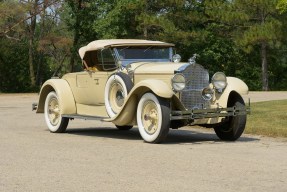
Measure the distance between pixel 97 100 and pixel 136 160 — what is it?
13.7ft

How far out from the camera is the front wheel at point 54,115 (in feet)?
44.3

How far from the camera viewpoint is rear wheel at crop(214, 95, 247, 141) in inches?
460

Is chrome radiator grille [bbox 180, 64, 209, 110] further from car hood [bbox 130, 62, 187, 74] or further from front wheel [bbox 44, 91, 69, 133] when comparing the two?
front wheel [bbox 44, 91, 69, 133]

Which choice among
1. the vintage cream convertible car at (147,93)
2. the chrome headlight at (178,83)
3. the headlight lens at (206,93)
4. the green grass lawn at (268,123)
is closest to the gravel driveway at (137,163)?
the vintage cream convertible car at (147,93)

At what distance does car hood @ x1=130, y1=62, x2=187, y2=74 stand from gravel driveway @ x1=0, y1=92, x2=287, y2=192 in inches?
52.6

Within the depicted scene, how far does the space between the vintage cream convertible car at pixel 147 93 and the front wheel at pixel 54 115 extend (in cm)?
2

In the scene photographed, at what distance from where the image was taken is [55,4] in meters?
44.8

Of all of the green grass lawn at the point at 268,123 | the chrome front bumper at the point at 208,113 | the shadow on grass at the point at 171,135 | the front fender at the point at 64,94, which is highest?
the front fender at the point at 64,94

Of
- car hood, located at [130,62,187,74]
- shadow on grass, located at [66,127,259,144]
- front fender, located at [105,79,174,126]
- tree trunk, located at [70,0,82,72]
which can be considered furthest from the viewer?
tree trunk, located at [70,0,82,72]

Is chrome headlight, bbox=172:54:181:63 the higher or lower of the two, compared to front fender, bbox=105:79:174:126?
higher

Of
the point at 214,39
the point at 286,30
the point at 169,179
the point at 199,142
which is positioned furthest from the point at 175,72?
the point at 214,39

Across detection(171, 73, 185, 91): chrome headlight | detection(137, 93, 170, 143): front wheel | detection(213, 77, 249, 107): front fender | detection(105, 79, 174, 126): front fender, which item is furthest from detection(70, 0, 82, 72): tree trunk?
detection(171, 73, 185, 91): chrome headlight

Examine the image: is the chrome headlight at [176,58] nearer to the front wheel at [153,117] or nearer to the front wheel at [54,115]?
the front wheel at [153,117]

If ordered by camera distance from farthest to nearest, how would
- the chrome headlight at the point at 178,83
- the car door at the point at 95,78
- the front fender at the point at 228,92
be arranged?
the car door at the point at 95,78 → the front fender at the point at 228,92 → the chrome headlight at the point at 178,83
